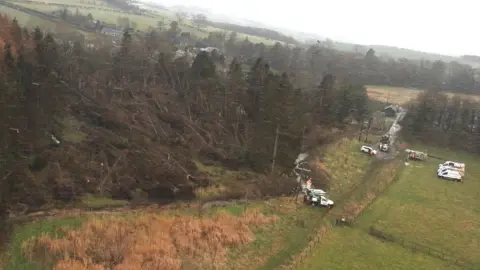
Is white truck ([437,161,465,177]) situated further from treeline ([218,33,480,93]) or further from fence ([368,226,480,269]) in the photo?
treeline ([218,33,480,93])

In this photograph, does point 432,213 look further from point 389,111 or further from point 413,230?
point 389,111

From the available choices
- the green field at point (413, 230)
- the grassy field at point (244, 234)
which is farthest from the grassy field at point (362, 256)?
the grassy field at point (244, 234)

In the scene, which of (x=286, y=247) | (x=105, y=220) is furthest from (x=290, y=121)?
(x=105, y=220)

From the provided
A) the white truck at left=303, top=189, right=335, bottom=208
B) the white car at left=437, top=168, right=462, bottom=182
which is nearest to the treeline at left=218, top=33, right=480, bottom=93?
the white car at left=437, top=168, right=462, bottom=182

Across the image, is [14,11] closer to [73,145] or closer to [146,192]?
[73,145]

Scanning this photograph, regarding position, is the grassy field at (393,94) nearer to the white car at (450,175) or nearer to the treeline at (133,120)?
the treeline at (133,120)

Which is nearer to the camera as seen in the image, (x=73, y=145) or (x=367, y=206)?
(x=367, y=206)
